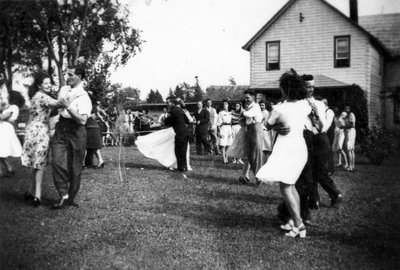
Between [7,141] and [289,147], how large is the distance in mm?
7314

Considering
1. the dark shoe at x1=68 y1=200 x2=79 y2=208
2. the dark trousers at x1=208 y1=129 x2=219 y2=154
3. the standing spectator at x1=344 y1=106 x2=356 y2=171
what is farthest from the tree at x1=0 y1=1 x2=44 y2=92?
the dark trousers at x1=208 y1=129 x2=219 y2=154

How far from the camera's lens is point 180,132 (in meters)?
10.9

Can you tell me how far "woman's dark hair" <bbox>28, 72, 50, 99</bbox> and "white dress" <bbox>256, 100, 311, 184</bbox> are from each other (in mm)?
3725

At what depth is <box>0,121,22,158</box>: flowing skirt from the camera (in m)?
9.08

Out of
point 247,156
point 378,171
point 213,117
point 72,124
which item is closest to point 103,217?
point 72,124

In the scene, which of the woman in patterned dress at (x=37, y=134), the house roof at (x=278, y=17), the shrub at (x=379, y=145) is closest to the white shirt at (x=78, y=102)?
the woman in patterned dress at (x=37, y=134)

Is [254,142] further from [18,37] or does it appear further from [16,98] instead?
[16,98]

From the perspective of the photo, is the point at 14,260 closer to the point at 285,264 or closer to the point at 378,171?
the point at 285,264

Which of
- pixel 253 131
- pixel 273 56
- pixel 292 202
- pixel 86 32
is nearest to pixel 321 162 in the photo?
pixel 292 202

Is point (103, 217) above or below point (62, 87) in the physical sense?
below

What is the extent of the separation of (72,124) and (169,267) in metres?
3.11

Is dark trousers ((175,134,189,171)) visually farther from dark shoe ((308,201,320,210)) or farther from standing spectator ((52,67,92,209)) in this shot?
dark shoe ((308,201,320,210))

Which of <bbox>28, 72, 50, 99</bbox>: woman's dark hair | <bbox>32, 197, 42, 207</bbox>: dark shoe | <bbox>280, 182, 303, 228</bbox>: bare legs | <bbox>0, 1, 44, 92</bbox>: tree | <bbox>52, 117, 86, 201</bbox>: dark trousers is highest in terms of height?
<bbox>0, 1, 44, 92</bbox>: tree

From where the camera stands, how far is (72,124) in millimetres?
5898
